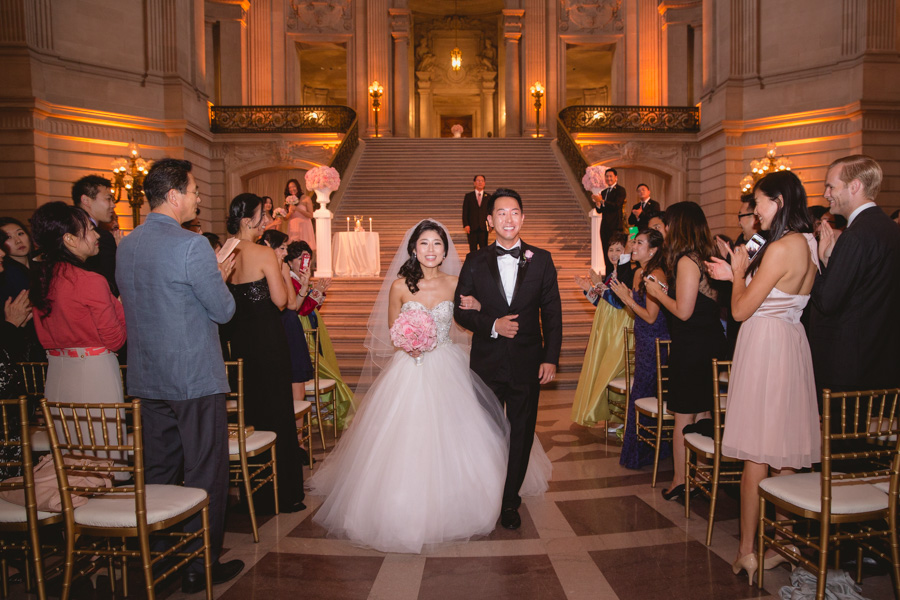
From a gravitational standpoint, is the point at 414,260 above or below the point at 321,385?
above

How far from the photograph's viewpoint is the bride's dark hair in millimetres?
3644

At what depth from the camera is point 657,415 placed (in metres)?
4.27

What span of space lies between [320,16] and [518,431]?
21016 millimetres

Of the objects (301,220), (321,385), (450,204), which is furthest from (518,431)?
(450,204)

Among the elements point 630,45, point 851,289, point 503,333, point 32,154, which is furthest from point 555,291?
point 630,45

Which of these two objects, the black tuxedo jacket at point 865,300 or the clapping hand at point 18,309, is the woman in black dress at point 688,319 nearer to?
the black tuxedo jacket at point 865,300

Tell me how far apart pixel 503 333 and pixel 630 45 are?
2054cm

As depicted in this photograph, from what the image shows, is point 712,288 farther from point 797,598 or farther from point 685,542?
point 797,598

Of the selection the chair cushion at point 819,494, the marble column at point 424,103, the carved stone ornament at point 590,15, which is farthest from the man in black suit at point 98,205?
the marble column at point 424,103

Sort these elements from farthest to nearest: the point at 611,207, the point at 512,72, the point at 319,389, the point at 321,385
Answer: the point at 512,72
the point at 611,207
the point at 321,385
the point at 319,389

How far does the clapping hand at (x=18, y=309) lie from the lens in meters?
3.60

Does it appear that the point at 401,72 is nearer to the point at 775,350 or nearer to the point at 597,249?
the point at 597,249

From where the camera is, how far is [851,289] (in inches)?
117

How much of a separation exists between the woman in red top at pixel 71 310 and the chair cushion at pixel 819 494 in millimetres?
3334
